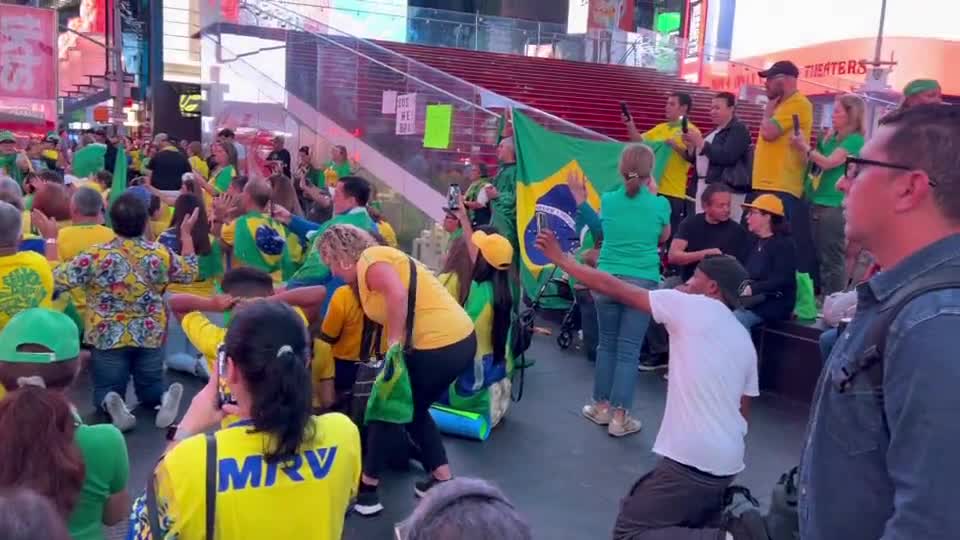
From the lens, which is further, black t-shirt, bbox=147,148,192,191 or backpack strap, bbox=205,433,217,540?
black t-shirt, bbox=147,148,192,191

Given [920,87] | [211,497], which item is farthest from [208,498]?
[920,87]

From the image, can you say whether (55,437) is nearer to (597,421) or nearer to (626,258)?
(626,258)

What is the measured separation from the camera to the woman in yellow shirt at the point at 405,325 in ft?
13.7

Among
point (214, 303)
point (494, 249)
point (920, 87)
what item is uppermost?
point (920, 87)

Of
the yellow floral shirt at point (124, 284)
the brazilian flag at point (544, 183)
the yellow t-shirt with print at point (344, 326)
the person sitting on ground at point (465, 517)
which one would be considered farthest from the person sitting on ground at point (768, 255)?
the person sitting on ground at point (465, 517)

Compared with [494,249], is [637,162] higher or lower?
higher

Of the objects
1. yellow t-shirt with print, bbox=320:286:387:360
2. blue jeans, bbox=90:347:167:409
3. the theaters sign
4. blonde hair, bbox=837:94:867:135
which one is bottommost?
blue jeans, bbox=90:347:167:409

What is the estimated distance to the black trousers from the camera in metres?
3.44

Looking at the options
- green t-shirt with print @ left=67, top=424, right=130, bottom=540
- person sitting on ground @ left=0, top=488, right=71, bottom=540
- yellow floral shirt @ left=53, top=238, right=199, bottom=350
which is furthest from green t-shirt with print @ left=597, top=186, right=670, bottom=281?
person sitting on ground @ left=0, top=488, right=71, bottom=540

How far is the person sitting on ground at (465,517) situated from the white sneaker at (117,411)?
4.47 metres

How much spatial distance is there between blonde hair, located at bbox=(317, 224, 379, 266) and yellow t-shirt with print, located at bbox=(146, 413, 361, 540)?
6.67ft

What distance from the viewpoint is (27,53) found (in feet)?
39.4

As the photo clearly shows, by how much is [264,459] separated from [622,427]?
13.2 ft

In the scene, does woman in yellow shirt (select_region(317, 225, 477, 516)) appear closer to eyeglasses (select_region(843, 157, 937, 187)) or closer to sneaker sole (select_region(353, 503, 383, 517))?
sneaker sole (select_region(353, 503, 383, 517))
